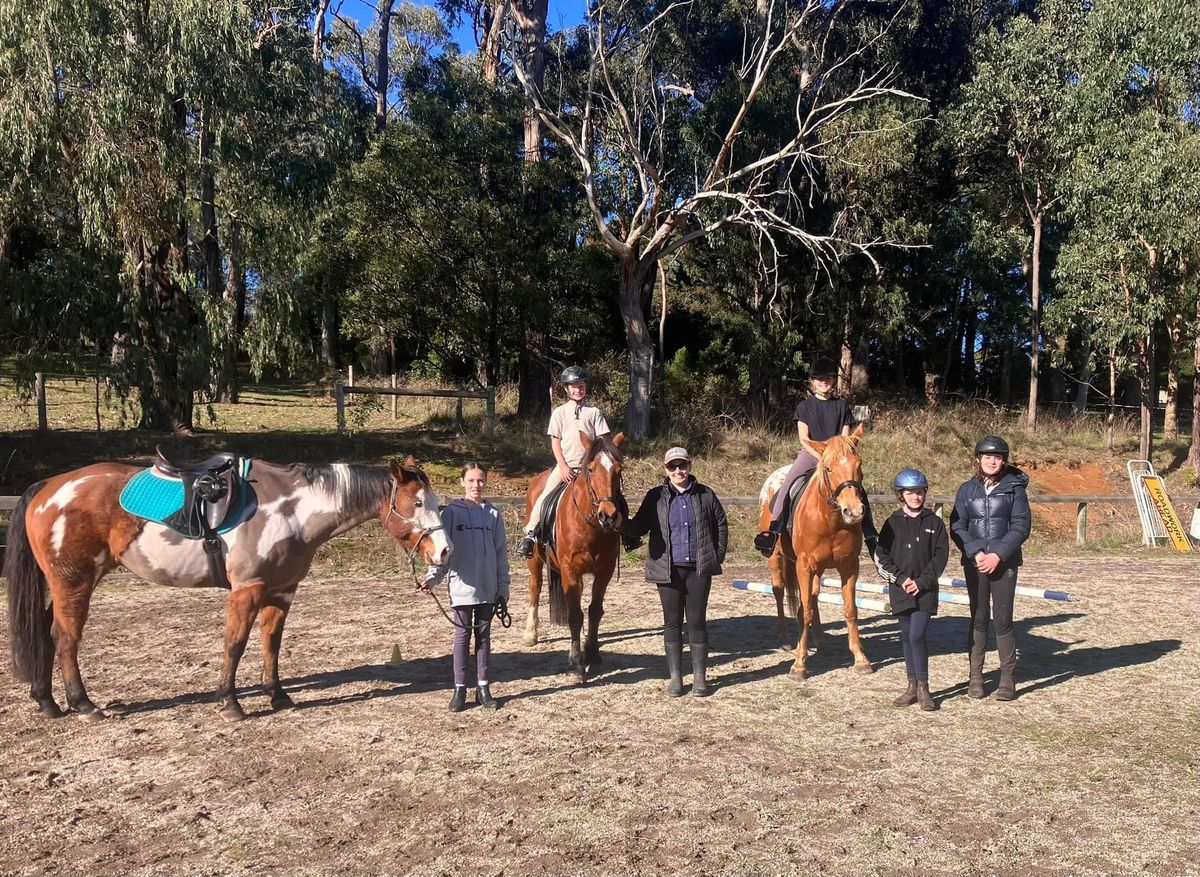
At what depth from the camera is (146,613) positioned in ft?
29.9

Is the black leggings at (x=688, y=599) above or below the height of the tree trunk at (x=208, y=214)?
below

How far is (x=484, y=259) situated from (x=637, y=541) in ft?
52.1

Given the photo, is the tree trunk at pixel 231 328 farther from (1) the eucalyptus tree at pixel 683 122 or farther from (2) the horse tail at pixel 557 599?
(2) the horse tail at pixel 557 599

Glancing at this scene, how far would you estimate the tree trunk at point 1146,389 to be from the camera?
68.9 feet

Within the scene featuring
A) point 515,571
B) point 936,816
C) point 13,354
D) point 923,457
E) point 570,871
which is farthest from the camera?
point 923,457

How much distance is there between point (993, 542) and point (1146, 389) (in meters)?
19.2

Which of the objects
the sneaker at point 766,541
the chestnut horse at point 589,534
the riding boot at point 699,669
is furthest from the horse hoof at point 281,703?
the sneaker at point 766,541

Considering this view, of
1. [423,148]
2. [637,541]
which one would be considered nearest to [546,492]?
[637,541]

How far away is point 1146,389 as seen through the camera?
21.9 meters

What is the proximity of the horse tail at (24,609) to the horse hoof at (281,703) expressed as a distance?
146cm

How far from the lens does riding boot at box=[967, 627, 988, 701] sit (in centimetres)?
636

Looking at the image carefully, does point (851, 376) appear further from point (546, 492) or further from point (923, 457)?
point (546, 492)

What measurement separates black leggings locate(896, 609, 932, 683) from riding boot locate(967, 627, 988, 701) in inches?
20.5

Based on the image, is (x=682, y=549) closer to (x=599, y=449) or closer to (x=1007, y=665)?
(x=599, y=449)
